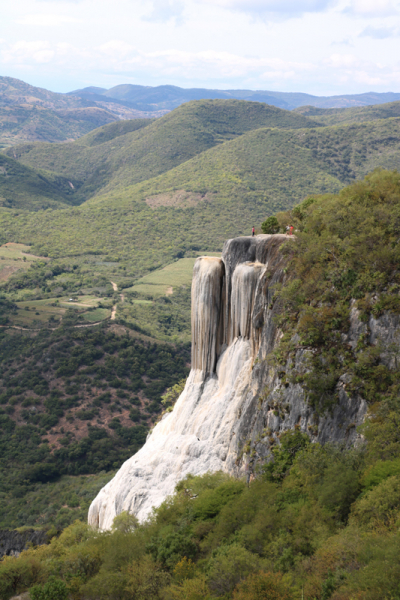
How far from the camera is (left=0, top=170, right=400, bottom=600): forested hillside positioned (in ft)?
43.8

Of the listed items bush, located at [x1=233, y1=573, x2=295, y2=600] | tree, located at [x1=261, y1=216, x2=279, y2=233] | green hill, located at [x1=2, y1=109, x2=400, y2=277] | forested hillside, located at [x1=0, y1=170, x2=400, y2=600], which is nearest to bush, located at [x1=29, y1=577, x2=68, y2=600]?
forested hillside, located at [x1=0, y1=170, x2=400, y2=600]

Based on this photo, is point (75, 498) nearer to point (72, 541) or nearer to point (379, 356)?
point (72, 541)

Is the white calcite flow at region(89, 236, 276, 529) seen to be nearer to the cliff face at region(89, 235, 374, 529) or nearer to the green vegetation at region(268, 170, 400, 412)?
the cliff face at region(89, 235, 374, 529)

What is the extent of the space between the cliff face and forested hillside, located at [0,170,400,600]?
49cm

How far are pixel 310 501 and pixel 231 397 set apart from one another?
7.81 metres

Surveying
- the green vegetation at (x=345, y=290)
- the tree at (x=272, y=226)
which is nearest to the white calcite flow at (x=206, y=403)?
the green vegetation at (x=345, y=290)

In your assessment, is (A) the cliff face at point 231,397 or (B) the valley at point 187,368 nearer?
(B) the valley at point 187,368

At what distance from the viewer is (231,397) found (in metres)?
23.3

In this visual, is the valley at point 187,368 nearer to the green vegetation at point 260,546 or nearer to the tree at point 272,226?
the green vegetation at point 260,546

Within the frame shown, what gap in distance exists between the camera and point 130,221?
170375 mm

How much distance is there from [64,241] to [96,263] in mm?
17138

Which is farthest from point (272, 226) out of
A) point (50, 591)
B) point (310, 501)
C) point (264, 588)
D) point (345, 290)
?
point (50, 591)

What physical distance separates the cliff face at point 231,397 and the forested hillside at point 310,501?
0.49 m

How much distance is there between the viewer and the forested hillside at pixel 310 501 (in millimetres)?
13344
